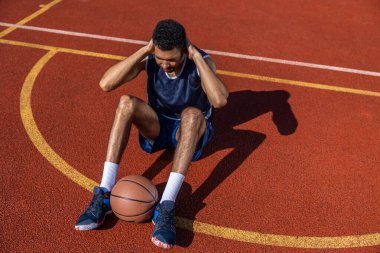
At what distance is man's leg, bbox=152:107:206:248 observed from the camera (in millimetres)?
3762

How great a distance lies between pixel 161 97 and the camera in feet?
14.7

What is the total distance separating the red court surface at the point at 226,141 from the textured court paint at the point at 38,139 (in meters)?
0.02

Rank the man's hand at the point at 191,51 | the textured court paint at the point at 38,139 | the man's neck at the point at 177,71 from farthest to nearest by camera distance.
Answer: the textured court paint at the point at 38,139 → the man's neck at the point at 177,71 → the man's hand at the point at 191,51

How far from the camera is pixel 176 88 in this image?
439cm

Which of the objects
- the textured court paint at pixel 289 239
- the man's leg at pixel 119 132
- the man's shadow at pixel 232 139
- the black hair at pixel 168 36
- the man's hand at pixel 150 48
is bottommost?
the textured court paint at pixel 289 239

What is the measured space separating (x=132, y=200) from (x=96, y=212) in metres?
0.38

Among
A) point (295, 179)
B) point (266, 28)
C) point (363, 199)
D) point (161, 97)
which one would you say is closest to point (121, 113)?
point (161, 97)

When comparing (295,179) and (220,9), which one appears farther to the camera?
(220,9)

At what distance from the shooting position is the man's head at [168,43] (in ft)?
12.6

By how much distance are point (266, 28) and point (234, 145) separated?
4172 mm

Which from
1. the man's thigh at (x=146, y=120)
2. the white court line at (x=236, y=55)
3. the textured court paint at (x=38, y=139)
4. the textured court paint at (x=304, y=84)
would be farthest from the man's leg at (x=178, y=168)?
the white court line at (x=236, y=55)

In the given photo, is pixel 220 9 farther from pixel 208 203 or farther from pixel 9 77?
pixel 208 203

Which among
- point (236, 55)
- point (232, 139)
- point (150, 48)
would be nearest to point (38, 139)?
point (150, 48)

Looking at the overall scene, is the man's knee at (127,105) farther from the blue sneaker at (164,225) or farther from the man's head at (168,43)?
the blue sneaker at (164,225)
